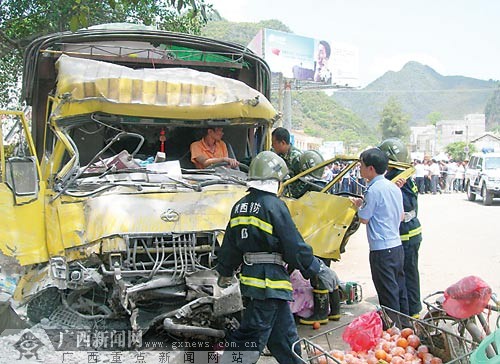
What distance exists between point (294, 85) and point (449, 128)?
62.0 m

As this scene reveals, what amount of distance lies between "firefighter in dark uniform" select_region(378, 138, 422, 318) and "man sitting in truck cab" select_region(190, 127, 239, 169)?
1.66 m

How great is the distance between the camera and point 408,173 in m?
5.36

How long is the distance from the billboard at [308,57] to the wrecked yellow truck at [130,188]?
3399 cm

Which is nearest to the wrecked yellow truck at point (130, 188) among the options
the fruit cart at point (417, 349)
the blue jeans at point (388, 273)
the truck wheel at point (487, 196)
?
the blue jeans at point (388, 273)

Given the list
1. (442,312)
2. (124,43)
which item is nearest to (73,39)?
(124,43)

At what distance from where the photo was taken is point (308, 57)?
43.9m

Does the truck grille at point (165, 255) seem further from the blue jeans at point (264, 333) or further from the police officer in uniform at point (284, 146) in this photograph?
the police officer in uniform at point (284, 146)

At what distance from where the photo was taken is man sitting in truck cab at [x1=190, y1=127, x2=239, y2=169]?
20.4ft

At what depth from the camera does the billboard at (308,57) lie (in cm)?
4112

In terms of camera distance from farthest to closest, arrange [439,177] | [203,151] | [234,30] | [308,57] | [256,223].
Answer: [234,30]
[308,57]
[439,177]
[203,151]
[256,223]

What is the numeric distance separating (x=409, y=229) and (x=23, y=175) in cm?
349

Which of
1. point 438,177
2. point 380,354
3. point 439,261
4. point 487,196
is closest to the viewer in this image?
point 380,354

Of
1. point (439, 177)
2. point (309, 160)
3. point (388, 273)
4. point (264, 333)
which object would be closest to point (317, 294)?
point (388, 273)

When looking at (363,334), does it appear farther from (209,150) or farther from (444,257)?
(444,257)
